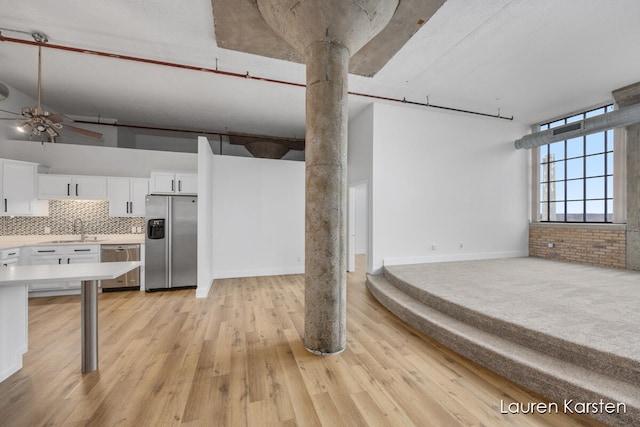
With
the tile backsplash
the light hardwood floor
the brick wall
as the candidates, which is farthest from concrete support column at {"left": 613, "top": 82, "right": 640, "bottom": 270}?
the tile backsplash

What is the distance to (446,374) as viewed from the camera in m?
2.36

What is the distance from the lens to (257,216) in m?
6.23

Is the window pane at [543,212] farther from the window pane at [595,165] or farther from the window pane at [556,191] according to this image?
the window pane at [595,165]

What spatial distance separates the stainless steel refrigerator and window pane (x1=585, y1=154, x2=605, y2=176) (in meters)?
8.42

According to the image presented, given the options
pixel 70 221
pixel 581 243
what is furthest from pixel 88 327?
pixel 581 243

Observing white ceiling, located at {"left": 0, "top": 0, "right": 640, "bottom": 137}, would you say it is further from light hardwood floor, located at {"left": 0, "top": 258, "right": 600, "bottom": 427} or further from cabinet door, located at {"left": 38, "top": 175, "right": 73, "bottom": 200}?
light hardwood floor, located at {"left": 0, "top": 258, "right": 600, "bottom": 427}

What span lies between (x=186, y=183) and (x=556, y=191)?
27.9ft

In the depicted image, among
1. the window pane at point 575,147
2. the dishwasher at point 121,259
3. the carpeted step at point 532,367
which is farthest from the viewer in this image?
the window pane at point 575,147

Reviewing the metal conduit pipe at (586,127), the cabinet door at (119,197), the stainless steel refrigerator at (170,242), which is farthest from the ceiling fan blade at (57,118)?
the metal conduit pipe at (586,127)

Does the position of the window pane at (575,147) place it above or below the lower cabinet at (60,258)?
above

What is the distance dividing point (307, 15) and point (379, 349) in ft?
11.2

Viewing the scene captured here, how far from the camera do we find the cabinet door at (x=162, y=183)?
17.3 feet

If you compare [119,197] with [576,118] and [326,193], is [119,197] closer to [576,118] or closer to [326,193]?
[326,193]

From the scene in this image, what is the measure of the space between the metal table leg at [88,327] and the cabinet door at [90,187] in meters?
3.77
